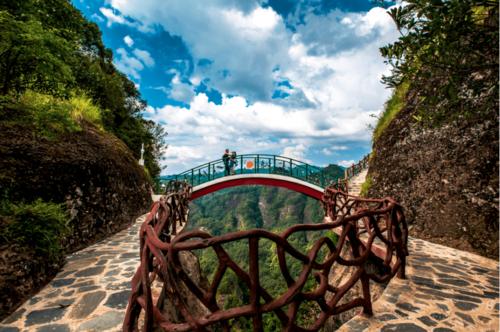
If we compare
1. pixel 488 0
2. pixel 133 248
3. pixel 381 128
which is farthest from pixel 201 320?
pixel 381 128

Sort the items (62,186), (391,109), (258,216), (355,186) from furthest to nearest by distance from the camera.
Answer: (258,216)
(355,186)
(391,109)
(62,186)

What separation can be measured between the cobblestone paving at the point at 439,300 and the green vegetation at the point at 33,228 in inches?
186

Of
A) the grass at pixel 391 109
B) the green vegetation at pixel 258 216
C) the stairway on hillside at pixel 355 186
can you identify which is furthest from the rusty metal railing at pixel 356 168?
the green vegetation at pixel 258 216

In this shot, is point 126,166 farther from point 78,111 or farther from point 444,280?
point 444,280

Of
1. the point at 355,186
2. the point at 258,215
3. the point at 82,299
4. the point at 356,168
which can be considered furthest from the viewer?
the point at 258,215

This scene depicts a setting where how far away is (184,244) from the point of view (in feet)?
5.76

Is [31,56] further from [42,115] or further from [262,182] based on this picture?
[262,182]

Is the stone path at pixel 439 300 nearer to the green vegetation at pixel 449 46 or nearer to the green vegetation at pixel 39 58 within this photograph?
the green vegetation at pixel 449 46

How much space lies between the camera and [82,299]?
11.4 feet

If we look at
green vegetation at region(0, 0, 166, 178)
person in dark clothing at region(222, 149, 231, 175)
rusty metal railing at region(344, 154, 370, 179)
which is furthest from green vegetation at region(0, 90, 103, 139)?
rusty metal railing at region(344, 154, 370, 179)

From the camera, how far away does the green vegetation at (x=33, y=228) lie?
3878 millimetres

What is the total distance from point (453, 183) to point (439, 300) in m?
4.90

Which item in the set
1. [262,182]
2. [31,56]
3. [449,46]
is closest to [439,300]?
[449,46]

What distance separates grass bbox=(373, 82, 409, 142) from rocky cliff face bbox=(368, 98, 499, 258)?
8.28ft
